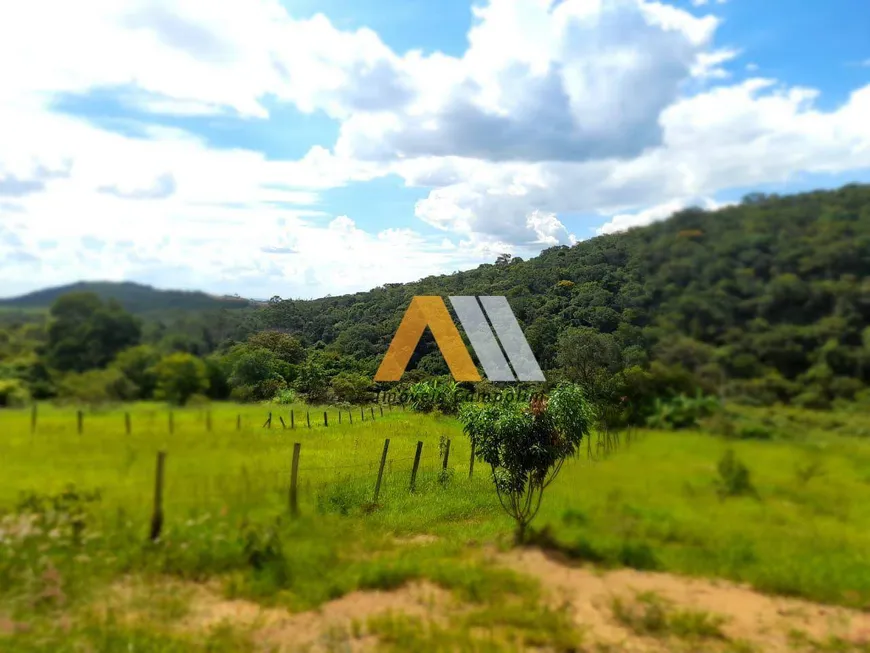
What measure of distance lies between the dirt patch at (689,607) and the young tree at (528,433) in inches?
37.4

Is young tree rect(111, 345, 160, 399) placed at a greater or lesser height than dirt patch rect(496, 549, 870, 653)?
greater

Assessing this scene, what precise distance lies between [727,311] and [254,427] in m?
6.64

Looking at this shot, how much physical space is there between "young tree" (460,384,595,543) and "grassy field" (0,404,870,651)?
733 millimetres

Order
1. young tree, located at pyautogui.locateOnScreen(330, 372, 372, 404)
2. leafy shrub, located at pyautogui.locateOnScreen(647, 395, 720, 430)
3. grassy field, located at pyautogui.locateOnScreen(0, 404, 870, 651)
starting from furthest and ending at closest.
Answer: young tree, located at pyautogui.locateOnScreen(330, 372, 372, 404) < leafy shrub, located at pyautogui.locateOnScreen(647, 395, 720, 430) < grassy field, located at pyautogui.locateOnScreen(0, 404, 870, 651)

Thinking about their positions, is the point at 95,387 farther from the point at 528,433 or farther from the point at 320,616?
the point at 528,433

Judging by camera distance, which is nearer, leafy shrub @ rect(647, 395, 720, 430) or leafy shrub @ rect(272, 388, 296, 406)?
leafy shrub @ rect(647, 395, 720, 430)

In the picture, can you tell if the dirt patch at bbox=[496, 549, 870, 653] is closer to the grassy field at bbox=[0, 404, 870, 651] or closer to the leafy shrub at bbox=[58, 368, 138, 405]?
the grassy field at bbox=[0, 404, 870, 651]

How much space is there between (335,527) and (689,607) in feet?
13.2

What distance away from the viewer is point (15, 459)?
6086mm

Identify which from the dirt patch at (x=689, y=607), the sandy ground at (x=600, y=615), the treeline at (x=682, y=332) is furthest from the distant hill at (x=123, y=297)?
the dirt patch at (x=689, y=607)

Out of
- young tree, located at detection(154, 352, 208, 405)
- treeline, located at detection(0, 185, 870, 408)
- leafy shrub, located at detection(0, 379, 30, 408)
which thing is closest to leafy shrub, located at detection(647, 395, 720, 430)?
treeline, located at detection(0, 185, 870, 408)

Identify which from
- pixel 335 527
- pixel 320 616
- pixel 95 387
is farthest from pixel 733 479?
pixel 95 387

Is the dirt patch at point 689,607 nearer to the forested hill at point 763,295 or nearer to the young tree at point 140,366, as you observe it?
the forested hill at point 763,295

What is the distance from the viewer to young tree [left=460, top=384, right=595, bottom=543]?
6.75 metres
